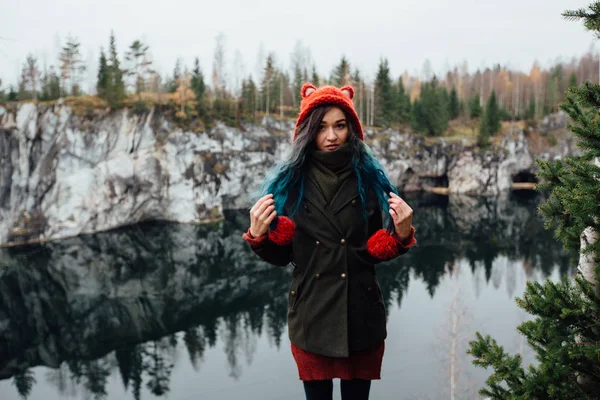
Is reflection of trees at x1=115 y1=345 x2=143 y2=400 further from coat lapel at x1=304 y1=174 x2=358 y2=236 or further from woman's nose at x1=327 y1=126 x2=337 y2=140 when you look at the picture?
woman's nose at x1=327 y1=126 x2=337 y2=140

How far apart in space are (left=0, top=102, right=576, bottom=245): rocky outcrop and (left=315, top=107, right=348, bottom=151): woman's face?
3888 cm

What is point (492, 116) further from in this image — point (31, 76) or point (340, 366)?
point (340, 366)

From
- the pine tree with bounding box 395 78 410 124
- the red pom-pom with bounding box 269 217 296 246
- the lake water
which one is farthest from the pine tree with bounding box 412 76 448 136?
the red pom-pom with bounding box 269 217 296 246

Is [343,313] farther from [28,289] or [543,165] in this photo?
[28,289]

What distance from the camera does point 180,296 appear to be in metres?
24.4

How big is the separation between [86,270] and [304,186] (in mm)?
29694

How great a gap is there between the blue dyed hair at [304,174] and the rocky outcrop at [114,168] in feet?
127

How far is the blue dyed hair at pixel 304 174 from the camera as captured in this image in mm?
2609

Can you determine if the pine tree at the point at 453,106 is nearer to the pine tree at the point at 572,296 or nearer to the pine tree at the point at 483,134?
the pine tree at the point at 483,134

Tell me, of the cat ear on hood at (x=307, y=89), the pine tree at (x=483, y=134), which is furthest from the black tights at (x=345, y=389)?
the pine tree at (x=483, y=134)

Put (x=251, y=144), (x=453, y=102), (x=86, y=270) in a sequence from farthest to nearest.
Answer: (x=453, y=102) < (x=251, y=144) < (x=86, y=270)

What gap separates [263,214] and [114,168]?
133 ft

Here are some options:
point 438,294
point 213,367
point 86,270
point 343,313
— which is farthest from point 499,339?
point 86,270

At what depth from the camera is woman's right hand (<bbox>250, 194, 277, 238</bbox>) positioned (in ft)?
8.05
